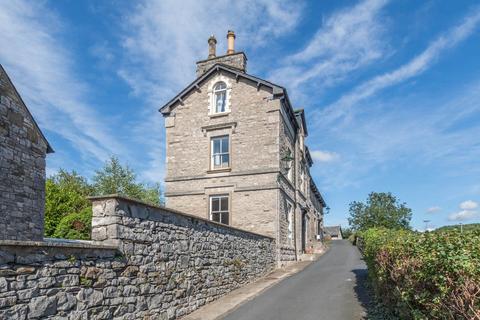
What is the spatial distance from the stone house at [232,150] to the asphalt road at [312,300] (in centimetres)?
470

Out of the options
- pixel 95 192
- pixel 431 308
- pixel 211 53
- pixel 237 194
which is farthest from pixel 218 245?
pixel 95 192

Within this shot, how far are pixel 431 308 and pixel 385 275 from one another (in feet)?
12.2

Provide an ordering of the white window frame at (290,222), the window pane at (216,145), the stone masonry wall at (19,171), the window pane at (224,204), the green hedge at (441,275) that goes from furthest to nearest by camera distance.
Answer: the white window frame at (290,222)
the window pane at (216,145)
the window pane at (224,204)
the stone masonry wall at (19,171)
the green hedge at (441,275)

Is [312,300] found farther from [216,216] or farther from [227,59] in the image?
[227,59]

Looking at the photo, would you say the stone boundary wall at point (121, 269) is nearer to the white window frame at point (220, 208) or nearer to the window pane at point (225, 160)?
the white window frame at point (220, 208)

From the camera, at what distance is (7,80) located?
13.5 meters

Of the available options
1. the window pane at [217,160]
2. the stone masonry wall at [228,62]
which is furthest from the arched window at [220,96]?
the window pane at [217,160]

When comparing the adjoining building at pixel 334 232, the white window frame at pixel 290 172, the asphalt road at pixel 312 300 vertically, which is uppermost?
the white window frame at pixel 290 172

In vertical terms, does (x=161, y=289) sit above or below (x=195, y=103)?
below

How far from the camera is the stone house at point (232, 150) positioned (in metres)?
20.3

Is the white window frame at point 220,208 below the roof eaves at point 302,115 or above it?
below

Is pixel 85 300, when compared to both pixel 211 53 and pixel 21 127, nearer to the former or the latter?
pixel 21 127

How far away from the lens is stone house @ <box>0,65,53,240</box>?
12570mm

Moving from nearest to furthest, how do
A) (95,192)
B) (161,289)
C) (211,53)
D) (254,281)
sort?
(161,289) → (254,281) → (211,53) → (95,192)
